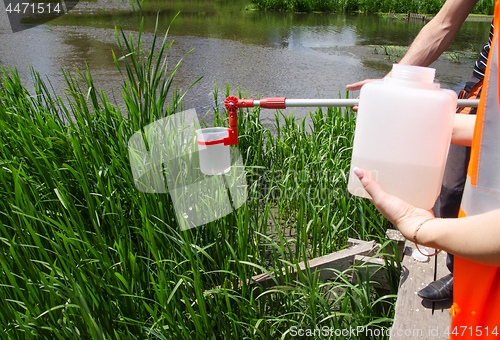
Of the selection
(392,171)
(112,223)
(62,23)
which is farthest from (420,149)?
(62,23)

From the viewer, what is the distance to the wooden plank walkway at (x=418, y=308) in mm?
1195

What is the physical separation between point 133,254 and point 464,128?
1259 mm

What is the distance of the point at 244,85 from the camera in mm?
5406

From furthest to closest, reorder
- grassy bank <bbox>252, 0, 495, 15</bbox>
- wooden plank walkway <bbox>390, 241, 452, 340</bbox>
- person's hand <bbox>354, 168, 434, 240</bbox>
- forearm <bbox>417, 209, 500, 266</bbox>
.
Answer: grassy bank <bbox>252, 0, 495, 15</bbox> → wooden plank walkway <bbox>390, 241, 452, 340</bbox> → person's hand <bbox>354, 168, 434, 240</bbox> → forearm <bbox>417, 209, 500, 266</bbox>

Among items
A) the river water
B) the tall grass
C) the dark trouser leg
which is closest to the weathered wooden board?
the tall grass

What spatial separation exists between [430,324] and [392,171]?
0.81 metres

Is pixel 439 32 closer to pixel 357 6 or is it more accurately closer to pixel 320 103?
pixel 320 103

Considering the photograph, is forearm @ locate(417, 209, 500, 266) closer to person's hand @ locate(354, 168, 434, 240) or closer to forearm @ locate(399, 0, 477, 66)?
person's hand @ locate(354, 168, 434, 240)

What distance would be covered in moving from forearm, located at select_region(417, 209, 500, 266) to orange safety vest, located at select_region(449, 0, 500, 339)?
46 millimetres

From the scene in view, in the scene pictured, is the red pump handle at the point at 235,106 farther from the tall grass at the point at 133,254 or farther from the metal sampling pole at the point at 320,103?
the tall grass at the point at 133,254

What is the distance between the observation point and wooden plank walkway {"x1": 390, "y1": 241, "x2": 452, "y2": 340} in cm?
120

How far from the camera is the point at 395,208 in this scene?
76 cm

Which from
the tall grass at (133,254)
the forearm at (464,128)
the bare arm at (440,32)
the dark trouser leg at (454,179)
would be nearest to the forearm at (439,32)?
the bare arm at (440,32)

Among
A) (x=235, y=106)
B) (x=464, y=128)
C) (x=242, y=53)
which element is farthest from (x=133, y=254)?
(x=242, y=53)
